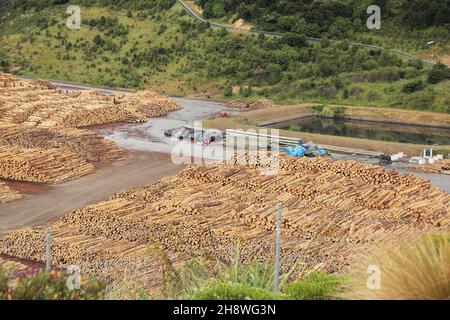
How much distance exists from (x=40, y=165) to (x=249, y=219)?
12.1m

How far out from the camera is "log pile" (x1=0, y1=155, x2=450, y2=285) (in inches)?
775

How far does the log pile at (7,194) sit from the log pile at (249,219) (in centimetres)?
418

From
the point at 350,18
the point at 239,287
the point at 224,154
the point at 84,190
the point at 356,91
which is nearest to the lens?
the point at 239,287

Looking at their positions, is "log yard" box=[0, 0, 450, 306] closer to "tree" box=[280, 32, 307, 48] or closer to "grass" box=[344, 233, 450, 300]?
"grass" box=[344, 233, 450, 300]

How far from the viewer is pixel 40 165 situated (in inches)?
1183

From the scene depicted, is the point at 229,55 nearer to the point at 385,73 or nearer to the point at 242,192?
the point at 385,73

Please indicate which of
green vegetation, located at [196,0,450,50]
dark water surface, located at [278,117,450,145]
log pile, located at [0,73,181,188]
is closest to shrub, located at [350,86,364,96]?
dark water surface, located at [278,117,450,145]

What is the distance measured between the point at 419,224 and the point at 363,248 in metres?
3.95

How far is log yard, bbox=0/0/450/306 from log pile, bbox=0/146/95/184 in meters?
0.08

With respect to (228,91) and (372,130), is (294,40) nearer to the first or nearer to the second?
(228,91)

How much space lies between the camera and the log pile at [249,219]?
19688 mm

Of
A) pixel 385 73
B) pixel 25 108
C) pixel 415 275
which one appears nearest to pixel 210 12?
pixel 385 73

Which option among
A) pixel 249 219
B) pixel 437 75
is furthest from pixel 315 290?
pixel 437 75
